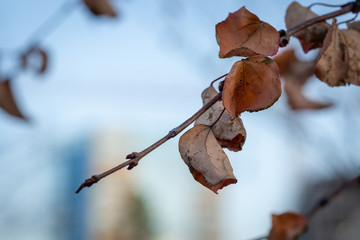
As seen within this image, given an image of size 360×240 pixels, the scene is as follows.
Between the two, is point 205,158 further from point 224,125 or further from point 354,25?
point 354,25

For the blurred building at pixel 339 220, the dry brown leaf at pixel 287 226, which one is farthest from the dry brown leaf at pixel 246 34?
the blurred building at pixel 339 220

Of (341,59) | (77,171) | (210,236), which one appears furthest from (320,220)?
(210,236)

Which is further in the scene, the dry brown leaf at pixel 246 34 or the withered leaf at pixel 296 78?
the withered leaf at pixel 296 78

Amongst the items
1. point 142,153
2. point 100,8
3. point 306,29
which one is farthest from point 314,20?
point 100,8

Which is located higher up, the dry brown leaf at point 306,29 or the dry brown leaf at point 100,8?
the dry brown leaf at point 100,8

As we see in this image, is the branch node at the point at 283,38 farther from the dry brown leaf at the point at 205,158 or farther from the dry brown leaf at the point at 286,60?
the dry brown leaf at the point at 286,60

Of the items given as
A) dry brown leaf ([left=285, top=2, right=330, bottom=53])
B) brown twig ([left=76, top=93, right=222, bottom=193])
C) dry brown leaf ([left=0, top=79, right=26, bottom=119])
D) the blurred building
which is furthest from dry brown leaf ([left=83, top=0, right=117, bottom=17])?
the blurred building

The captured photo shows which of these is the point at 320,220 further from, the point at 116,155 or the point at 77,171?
the point at 116,155
